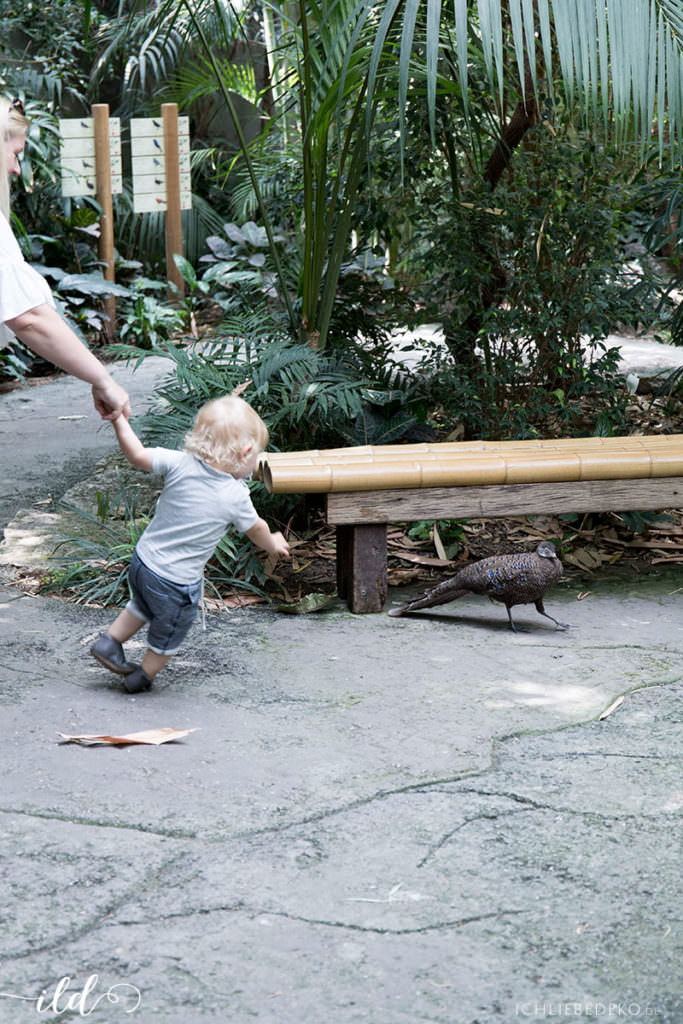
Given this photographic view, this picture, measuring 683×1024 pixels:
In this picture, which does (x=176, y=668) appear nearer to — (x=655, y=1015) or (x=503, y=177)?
(x=655, y=1015)

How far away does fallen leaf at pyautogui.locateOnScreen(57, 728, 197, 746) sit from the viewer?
2.66m

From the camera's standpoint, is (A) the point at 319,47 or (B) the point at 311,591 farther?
(A) the point at 319,47

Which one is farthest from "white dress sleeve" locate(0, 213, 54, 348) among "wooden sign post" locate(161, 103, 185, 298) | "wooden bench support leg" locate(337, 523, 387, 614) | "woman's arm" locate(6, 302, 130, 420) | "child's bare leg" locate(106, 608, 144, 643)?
A: "wooden sign post" locate(161, 103, 185, 298)

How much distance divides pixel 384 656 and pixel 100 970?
1603mm

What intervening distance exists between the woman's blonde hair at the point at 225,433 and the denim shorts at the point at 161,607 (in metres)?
0.33

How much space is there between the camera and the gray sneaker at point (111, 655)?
2979 mm

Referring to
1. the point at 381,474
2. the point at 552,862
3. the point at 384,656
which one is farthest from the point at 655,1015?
the point at 381,474

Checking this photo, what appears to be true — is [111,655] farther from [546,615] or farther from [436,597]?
[546,615]

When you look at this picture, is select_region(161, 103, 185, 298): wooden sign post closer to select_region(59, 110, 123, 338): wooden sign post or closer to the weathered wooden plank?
select_region(59, 110, 123, 338): wooden sign post

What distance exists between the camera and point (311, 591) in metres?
4.07

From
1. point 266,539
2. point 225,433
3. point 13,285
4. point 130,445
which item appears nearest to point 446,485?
point 266,539

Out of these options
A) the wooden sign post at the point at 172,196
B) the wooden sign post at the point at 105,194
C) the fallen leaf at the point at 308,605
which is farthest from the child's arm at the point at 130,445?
the wooden sign post at the point at 172,196

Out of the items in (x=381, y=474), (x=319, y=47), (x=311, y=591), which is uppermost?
(x=319, y=47)

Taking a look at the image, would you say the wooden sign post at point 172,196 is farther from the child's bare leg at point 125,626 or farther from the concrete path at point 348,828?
the child's bare leg at point 125,626
